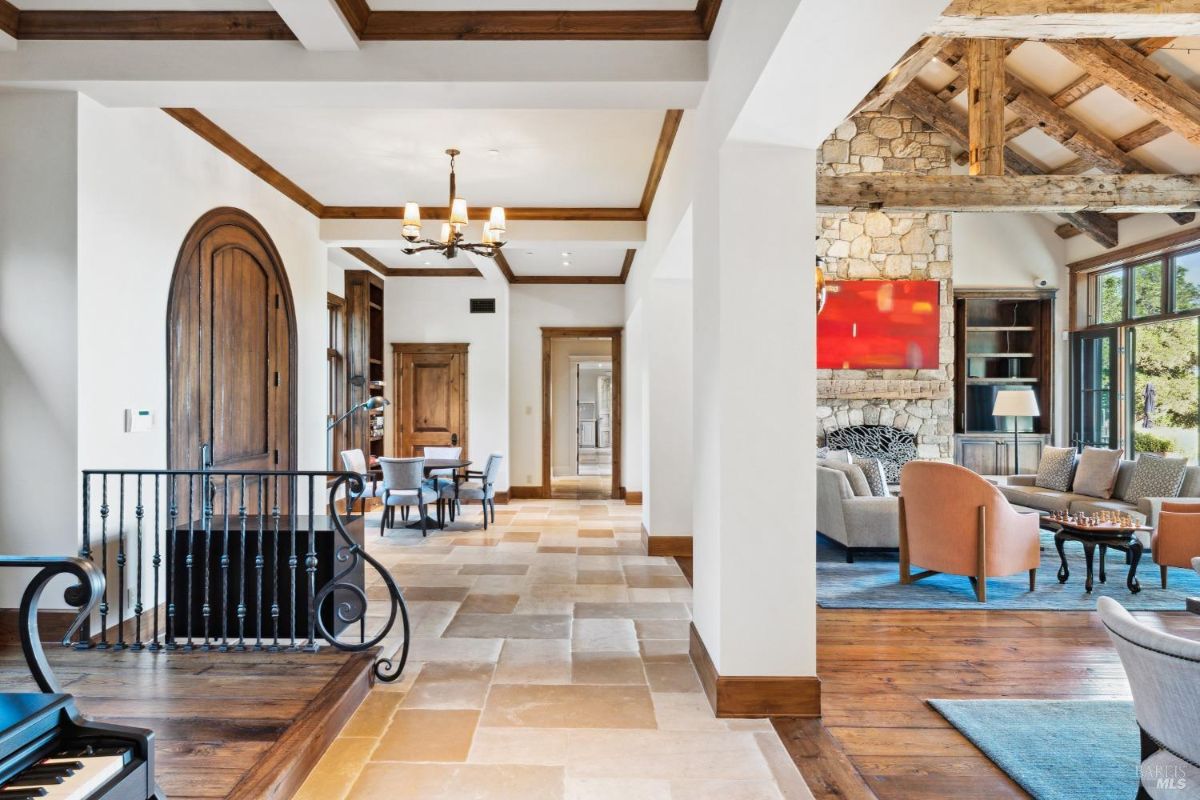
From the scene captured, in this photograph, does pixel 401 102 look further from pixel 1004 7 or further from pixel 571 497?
pixel 571 497

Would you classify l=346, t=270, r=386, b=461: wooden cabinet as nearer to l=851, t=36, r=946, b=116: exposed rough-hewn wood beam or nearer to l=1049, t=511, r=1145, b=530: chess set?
l=851, t=36, r=946, b=116: exposed rough-hewn wood beam

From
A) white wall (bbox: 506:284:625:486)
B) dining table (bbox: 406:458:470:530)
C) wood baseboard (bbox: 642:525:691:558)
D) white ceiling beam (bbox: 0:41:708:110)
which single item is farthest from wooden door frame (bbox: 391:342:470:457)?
white ceiling beam (bbox: 0:41:708:110)

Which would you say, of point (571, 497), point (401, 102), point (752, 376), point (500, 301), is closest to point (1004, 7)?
point (752, 376)

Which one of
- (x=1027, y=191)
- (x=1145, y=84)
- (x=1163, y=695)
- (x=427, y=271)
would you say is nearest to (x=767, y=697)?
(x=1163, y=695)

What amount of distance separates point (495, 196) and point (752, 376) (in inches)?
153

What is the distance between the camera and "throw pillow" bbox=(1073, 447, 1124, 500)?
21.6ft

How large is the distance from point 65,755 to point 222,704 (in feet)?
4.72

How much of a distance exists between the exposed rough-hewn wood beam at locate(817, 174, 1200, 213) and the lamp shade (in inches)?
97.5

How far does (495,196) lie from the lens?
6.04 meters

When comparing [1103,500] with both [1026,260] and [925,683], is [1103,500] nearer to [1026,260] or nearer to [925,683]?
[1026,260]

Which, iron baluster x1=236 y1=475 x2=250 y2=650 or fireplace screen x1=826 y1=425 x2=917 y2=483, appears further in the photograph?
fireplace screen x1=826 y1=425 x2=917 y2=483

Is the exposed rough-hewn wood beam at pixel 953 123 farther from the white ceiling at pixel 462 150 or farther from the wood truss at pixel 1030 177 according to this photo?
the white ceiling at pixel 462 150

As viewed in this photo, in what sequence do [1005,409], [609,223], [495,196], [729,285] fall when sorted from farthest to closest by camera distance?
[1005,409], [609,223], [495,196], [729,285]

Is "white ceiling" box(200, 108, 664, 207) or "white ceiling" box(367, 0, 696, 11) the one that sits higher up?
"white ceiling" box(367, 0, 696, 11)
